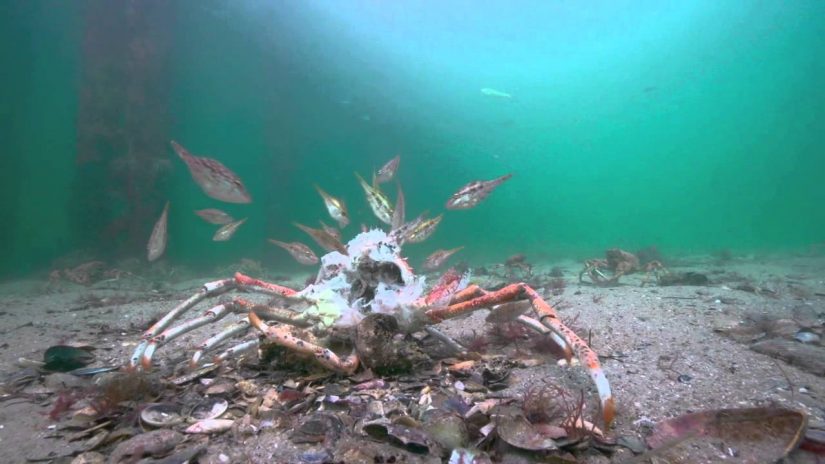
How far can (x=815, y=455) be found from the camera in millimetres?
1685

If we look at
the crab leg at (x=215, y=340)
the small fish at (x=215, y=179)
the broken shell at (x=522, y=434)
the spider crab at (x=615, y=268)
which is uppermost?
the small fish at (x=215, y=179)

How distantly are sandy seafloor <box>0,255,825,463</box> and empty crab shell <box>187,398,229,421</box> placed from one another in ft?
0.76

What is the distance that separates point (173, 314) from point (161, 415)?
47.2 inches

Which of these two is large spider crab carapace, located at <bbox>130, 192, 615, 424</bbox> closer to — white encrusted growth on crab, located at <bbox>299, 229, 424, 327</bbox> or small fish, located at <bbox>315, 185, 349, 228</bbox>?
white encrusted growth on crab, located at <bbox>299, 229, 424, 327</bbox>

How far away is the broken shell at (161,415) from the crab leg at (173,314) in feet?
1.92

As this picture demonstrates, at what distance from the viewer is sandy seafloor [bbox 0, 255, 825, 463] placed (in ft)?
6.71

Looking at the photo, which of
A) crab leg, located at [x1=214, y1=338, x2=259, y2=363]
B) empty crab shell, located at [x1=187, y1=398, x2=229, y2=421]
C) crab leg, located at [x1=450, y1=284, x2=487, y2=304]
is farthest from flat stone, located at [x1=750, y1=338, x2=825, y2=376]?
crab leg, located at [x1=214, y1=338, x2=259, y2=363]

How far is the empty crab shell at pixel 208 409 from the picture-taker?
2.17 metres

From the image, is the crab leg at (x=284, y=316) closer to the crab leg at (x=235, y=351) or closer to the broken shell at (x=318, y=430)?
the crab leg at (x=235, y=351)

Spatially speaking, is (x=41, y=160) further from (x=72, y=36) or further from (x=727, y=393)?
(x=727, y=393)

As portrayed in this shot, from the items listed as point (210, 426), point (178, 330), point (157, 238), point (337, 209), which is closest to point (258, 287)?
point (178, 330)

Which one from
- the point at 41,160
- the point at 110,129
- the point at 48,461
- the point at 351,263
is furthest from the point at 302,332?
the point at 41,160

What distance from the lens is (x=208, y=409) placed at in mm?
2230

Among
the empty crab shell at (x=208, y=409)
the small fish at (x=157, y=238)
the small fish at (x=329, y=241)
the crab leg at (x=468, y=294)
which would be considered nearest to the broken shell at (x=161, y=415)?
the empty crab shell at (x=208, y=409)
